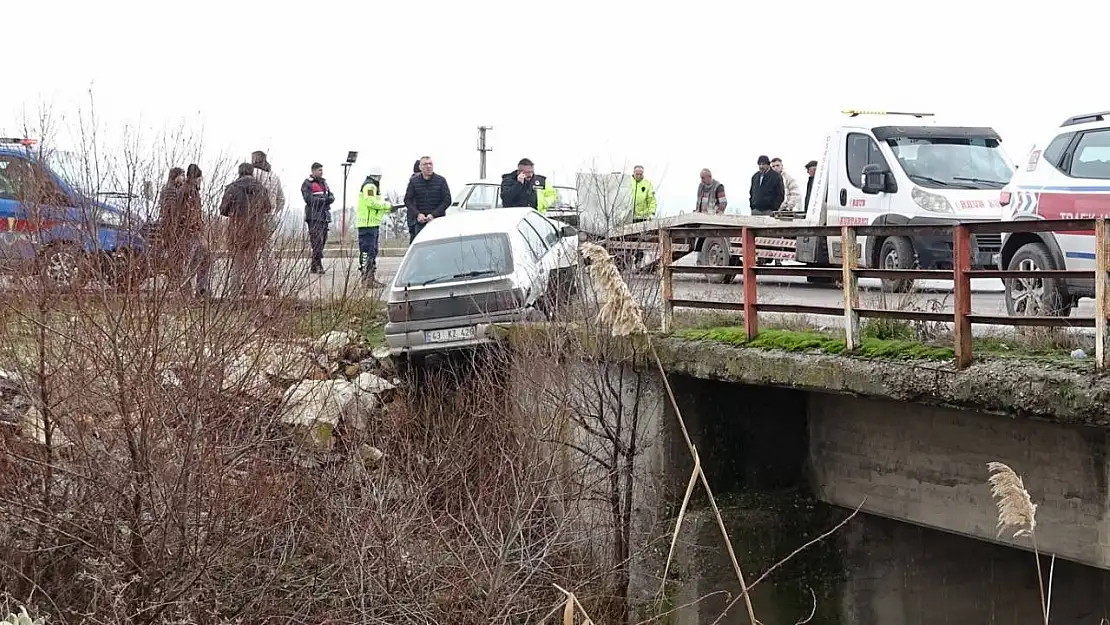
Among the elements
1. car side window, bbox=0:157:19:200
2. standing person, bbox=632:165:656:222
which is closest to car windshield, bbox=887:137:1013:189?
standing person, bbox=632:165:656:222

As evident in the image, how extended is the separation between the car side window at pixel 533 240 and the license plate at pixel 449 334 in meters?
1.03

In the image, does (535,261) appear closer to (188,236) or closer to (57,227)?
(188,236)

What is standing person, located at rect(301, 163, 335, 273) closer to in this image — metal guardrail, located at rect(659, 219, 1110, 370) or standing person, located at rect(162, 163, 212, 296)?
standing person, located at rect(162, 163, 212, 296)

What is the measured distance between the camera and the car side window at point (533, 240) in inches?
492

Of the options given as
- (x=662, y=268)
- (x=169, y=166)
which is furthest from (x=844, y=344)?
(x=169, y=166)

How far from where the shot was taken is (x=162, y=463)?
9.60 metres

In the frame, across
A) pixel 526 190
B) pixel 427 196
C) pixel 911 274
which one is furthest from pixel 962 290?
pixel 427 196

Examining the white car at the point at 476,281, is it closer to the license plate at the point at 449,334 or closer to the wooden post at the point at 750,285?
the license plate at the point at 449,334

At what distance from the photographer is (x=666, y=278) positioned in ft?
33.6

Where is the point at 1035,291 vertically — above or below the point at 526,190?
below

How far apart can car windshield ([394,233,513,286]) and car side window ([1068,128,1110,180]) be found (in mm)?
5600

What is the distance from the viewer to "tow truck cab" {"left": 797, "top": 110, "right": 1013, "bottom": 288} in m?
11.8

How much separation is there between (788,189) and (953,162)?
5364mm

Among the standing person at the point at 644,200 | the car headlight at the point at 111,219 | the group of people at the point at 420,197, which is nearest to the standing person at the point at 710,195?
the group of people at the point at 420,197
